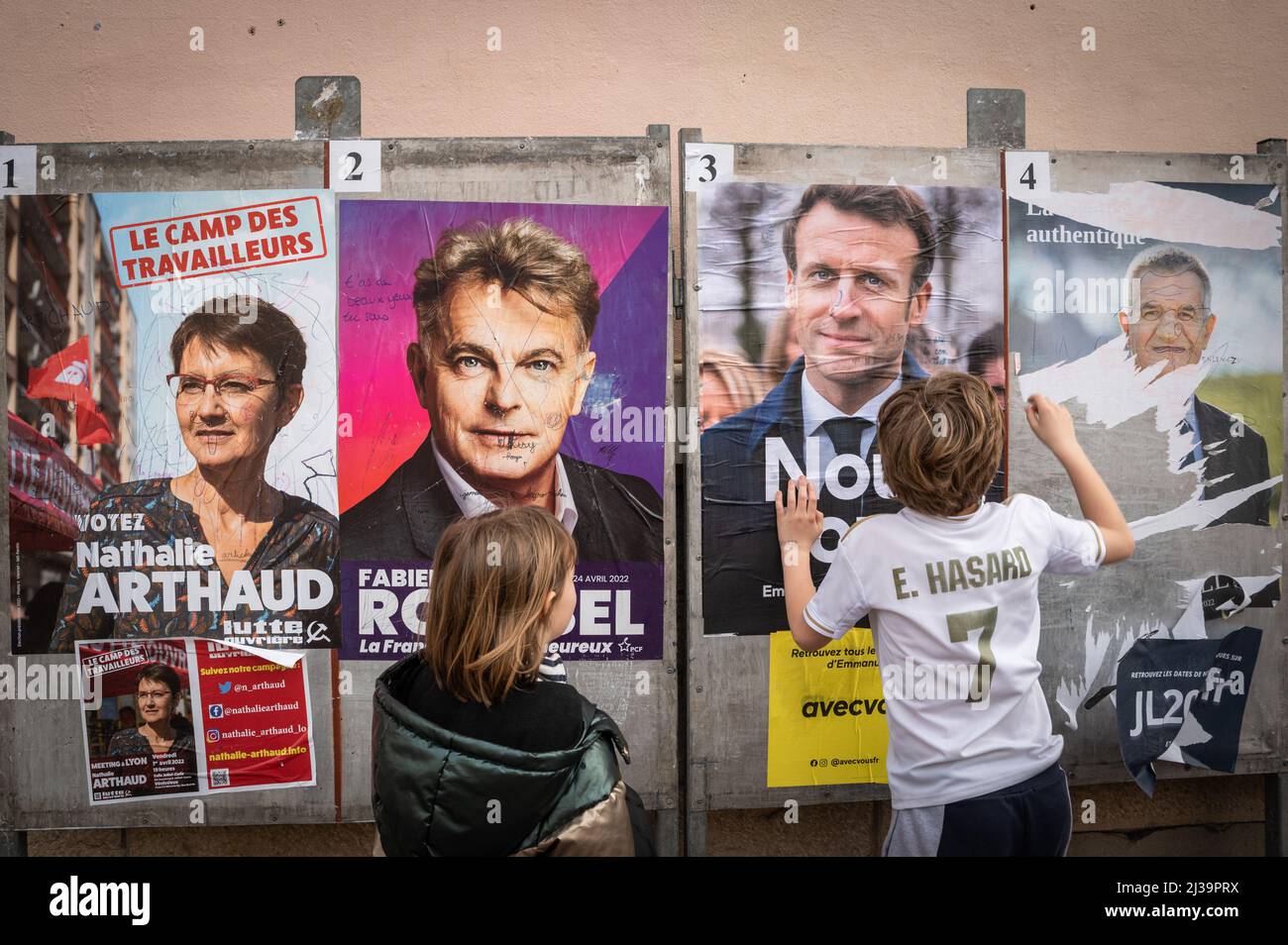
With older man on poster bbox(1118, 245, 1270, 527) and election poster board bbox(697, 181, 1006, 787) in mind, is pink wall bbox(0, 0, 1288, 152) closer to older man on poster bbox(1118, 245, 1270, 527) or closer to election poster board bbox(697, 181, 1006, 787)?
election poster board bbox(697, 181, 1006, 787)

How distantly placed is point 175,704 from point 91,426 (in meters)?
1.02

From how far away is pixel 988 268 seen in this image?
3135 mm

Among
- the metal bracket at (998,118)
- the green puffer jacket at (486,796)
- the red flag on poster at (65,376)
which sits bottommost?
the green puffer jacket at (486,796)

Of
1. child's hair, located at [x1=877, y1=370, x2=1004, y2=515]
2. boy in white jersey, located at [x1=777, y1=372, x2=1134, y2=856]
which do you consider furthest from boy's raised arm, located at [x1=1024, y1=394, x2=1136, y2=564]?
child's hair, located at [x1=877, y1=370, x2=1004, y2=515]

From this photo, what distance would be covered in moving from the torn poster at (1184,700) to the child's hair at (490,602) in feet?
8.18

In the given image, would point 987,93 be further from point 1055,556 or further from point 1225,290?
point 1055,556

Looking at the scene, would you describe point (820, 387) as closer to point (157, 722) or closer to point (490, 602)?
point (490, 602)

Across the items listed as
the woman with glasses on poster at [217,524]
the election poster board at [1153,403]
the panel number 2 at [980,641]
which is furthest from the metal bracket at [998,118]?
the woman with glasses on poster at [217,524]

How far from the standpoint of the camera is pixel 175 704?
3041 millimetres

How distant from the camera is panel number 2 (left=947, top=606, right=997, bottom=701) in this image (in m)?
2.03

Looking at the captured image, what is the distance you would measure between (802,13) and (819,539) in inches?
84.9

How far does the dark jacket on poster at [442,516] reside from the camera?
3033 millimetres

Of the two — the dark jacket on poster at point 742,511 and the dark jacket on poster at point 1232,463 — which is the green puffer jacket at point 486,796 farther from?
the dark jacket on poster at point 1232,463

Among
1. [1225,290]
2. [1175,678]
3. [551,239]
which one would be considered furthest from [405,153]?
[1175,678]
